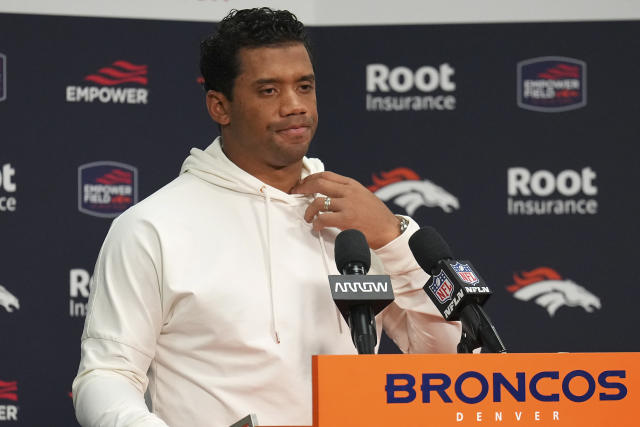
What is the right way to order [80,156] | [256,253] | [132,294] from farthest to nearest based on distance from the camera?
1. [80,156]
2. [256,253]
3. [132,294]

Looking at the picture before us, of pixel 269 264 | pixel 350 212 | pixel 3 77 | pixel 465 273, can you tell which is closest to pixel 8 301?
pixel 3 77

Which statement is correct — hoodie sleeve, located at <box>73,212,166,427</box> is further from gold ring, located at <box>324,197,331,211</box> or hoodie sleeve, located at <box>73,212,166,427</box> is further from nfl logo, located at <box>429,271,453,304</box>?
nfl logo, located at <box>429,271,453,304</box>

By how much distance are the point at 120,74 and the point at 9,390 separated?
4.03 feet

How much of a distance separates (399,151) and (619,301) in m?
1.01

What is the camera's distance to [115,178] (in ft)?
11.7

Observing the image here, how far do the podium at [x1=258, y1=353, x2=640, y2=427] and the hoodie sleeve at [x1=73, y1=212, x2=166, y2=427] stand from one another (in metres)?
Result: 0.52

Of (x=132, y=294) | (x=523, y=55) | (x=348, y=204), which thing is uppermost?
(x=523, y=55)

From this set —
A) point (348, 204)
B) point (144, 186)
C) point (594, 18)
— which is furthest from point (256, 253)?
point (594, 18)

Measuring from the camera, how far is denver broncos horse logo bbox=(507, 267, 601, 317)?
3.60 metres

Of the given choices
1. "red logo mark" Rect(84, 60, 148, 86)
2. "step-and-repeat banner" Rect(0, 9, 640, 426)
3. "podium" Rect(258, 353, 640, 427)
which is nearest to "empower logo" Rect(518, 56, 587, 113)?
"step-and-repeat banner" Rect(0, 9, 640, 426)

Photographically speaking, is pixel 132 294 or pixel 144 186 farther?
pixel 144 186

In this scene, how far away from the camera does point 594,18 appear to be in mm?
3703

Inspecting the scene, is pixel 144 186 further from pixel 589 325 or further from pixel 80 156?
pixel 589 325

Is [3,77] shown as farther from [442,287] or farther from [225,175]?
[442,287]
